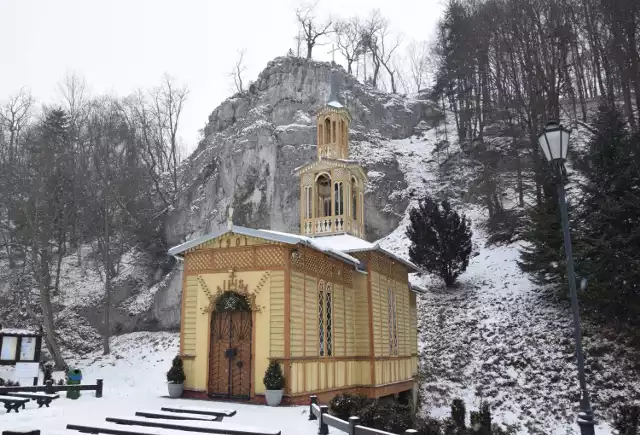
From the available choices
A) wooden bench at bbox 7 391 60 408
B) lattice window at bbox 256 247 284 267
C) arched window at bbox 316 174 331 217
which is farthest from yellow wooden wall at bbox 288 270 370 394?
wooden bench at bbox 7 391 60 408

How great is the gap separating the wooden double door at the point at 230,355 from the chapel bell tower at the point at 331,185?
6.33 m

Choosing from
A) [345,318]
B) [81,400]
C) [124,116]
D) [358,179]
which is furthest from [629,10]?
[124,116]

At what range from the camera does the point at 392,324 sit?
62.7ft

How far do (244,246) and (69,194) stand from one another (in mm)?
24106

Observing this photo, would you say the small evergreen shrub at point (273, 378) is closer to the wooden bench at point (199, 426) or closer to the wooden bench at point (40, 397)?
the wooden bench at point (199, 426)

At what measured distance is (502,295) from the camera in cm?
2431

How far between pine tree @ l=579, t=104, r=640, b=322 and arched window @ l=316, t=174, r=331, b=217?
995cm

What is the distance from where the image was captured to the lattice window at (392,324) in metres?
18.8

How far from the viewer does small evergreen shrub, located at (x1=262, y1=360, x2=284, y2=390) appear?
43.0 ft

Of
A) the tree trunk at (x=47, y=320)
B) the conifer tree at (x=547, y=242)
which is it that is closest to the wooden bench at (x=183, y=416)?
the conifer tree at (x=547, y=242)

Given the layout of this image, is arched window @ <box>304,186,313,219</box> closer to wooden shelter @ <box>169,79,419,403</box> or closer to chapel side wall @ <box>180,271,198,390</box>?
wooden shelter @ <box>169,79,419,403</box>

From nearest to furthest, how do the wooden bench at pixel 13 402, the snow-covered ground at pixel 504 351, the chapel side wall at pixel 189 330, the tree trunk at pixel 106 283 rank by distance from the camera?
1. the wooden bench at pixel 13 402
2. the chapel side wall at pixel 189 330
3. the snow-covered ground at pixel 504 351
4. the tree trunk at pixel 106 283

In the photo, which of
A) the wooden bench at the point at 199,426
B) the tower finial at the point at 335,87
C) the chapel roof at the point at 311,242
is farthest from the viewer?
the tower finial at the point at 335,87

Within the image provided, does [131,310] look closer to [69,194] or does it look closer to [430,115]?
[69,194]
